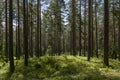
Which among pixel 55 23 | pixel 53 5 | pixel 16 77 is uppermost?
pixel 53 5

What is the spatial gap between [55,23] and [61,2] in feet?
16.6

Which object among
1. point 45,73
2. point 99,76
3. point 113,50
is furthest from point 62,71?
point 113,50

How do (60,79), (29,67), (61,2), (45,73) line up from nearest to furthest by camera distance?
1. (60,79)
2. (45,73)
3. (29,67)
4. (61,2)

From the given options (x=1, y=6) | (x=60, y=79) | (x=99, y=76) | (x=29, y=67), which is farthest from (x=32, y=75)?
(x=1, y=6)

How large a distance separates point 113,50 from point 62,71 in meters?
17.4

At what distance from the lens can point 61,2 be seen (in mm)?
41562

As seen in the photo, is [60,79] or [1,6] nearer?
[60,79]

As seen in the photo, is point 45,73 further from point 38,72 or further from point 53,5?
point 53,5

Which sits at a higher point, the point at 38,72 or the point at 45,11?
the point at 45,11

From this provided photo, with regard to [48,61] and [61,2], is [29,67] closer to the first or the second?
[48,61]

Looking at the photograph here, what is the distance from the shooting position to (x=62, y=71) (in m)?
13.6

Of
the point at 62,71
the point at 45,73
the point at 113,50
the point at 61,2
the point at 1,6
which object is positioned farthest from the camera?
the point at 61,2

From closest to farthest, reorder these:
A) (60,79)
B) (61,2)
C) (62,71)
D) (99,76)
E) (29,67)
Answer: (99,76)
(60,79)
(62,71)
(29,67)
(61,2)

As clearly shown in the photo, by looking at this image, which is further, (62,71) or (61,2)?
(61,2)
